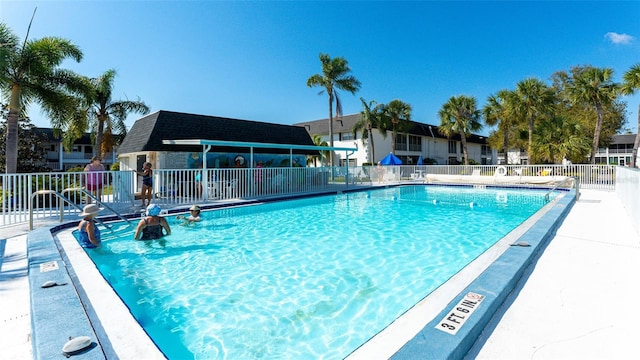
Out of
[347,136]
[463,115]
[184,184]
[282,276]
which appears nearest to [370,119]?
[347,136]

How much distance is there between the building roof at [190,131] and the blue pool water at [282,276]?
6.84 meters

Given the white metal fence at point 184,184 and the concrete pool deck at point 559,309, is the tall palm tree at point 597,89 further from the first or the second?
the concrete pool deck at point 559,309

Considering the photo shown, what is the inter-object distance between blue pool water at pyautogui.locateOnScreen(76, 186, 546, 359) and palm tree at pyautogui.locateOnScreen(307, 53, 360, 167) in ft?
63.4

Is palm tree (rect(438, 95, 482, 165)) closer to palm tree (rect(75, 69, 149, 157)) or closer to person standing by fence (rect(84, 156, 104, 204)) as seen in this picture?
palm tree (rect(75, 69, 149, 157))

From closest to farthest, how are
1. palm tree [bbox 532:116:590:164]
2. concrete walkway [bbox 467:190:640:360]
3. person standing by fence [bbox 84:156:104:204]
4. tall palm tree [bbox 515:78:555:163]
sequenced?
concrete walkway [bbox 467:190:640:360] → person standing by fence [bbox 84:156:104:204] → palm tree [bbox 532:116:590:164] → tall palm tree [bbox 515:78:555:163]

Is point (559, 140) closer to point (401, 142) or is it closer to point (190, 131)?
point (401, 142)

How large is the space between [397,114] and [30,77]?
28.0 metres

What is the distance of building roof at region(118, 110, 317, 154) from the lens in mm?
14789

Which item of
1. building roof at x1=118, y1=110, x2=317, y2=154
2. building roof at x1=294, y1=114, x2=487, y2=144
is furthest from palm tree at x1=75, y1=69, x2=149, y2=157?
building roof at x1=294, y1=114, x2=487, y2=144

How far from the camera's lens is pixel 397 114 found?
3172 centimetres

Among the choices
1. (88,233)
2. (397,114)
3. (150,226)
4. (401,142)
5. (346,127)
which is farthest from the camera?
(401,142)

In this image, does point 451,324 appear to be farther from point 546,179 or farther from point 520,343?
point 546,179

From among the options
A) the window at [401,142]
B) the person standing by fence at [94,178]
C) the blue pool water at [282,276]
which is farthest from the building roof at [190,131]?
the window at [401,142]

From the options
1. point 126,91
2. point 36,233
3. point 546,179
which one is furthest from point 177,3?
point 546,179
